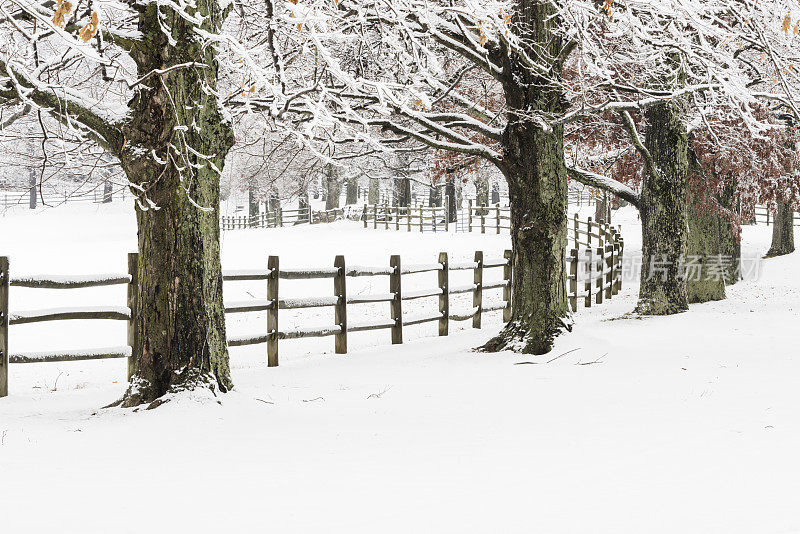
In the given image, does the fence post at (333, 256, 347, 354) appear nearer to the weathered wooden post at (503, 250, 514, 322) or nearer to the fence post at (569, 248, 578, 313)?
the weathered wooden post at (503, 250, 514, 322)

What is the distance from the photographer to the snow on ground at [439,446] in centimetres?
400

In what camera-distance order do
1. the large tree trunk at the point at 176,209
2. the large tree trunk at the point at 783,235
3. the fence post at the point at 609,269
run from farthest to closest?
1. the large tree trunk at the point at 783,235
2. the fence post at the point at 609,269
3. the large tree trunk at the point at 176,209

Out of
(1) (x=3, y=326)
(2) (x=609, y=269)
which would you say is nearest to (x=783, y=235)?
(2) (x=609, y=269)

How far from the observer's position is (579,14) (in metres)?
8.05

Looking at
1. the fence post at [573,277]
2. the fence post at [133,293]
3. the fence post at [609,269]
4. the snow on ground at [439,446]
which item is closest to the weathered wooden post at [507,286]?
the fence post at [573,277]

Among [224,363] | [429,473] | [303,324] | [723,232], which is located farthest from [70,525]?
[723,232]

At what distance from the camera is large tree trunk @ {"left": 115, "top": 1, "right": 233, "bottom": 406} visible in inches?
233

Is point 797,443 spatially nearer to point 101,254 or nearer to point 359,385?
point 359,385

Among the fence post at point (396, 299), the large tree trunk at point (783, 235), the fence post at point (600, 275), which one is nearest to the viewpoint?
the fence post at point (396, 299)

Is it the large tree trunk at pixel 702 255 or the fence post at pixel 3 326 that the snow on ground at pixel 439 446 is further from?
the large tree trunk at pixel 702 255

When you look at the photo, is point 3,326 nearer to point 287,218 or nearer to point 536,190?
point 536,190

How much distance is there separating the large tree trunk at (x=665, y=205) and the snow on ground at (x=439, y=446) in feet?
10.4

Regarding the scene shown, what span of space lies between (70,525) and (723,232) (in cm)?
1678

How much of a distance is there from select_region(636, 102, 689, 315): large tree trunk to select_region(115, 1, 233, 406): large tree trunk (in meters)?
8.94
